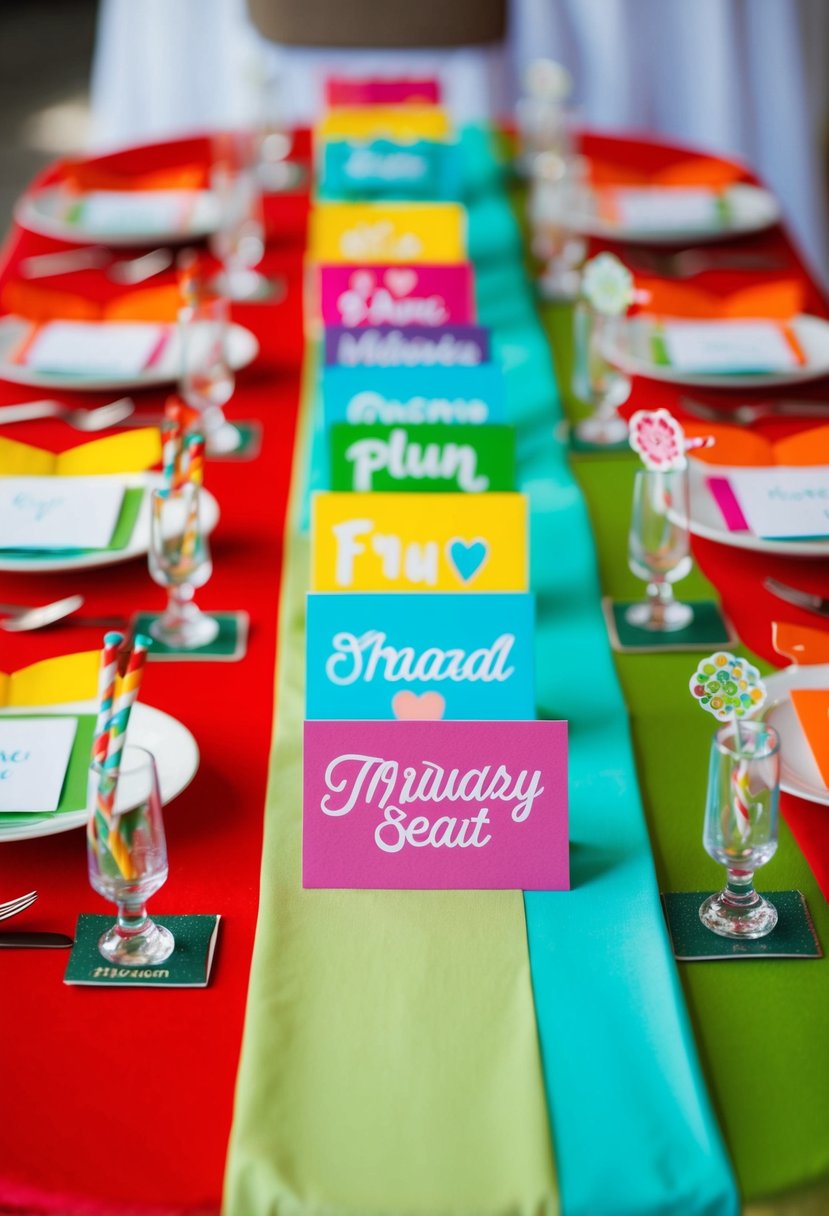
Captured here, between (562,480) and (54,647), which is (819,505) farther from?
(54,647)

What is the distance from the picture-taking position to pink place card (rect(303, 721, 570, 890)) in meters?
1.21

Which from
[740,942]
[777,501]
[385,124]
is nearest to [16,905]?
[740,942]

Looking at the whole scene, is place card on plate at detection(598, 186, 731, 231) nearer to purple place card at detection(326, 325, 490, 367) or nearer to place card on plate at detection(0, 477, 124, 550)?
purple place card at detection(326, 325, 490, 367)

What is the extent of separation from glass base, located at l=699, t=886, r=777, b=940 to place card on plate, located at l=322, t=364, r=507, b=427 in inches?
31.2

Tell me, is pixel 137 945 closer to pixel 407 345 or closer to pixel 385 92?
pixel 407 345

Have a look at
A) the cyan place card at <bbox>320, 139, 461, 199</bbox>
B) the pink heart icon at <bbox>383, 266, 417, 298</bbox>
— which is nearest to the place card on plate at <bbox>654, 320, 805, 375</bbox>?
the pink heart icon at <bbox>383, 266, 417, 298</bbox>

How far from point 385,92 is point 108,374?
4.49 feet

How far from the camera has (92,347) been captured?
2.29m

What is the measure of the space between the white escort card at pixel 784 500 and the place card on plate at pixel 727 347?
0.34 metres

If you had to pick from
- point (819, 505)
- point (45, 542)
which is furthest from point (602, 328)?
point (45, 542)

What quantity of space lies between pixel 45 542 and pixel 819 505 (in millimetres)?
900

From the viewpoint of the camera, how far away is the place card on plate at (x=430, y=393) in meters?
1.86

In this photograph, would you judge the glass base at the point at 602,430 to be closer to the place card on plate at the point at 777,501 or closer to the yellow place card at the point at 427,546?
the place card on plate at the point at 777,501

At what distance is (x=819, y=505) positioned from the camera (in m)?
1.82
